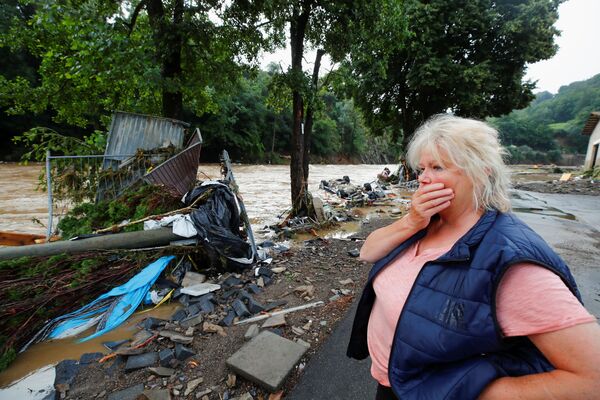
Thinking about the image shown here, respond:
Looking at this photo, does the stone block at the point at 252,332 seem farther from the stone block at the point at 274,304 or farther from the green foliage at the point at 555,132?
the green foliage at the point at 555,132

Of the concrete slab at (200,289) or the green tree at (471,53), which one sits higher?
the green tree at (471,53)

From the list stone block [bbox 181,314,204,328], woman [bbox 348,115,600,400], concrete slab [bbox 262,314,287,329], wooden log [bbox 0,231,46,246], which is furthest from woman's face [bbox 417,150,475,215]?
wooden log [bbox 0,231,46,246]

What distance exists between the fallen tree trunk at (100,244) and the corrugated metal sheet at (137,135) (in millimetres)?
2467

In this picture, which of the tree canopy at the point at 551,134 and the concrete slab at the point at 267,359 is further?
the tree canopy at the point at 551,134

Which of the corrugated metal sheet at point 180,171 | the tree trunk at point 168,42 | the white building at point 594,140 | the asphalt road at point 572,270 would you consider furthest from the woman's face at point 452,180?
the white building at point 594,140

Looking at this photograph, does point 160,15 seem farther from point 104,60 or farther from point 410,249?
point 410,249

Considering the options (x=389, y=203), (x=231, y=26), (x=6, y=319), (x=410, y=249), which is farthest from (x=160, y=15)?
(x=389, y=203)

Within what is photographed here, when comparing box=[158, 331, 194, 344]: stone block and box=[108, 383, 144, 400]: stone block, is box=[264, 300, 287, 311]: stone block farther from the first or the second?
box=[108, 383, 144, 400]: stone block

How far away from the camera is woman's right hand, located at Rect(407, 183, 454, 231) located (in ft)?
3.79

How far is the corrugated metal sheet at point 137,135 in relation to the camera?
593cm

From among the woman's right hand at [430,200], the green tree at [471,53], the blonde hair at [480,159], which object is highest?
the green tree at [471,53]

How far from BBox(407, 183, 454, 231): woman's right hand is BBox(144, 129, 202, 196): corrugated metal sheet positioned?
5299 millimetres

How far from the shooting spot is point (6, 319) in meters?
A: 2.90

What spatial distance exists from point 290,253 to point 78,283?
321cm
